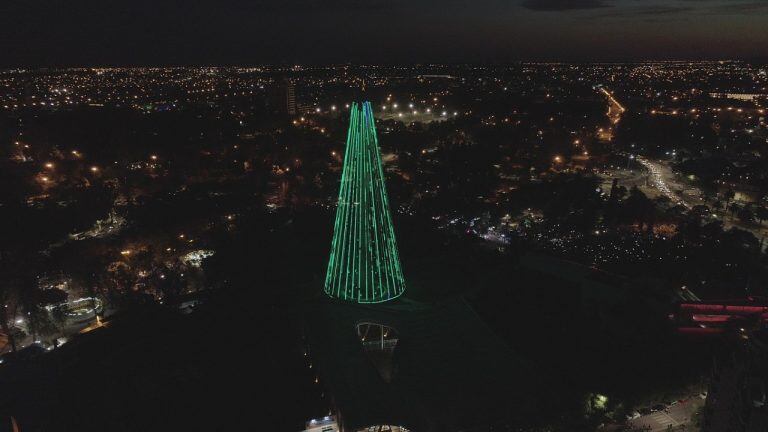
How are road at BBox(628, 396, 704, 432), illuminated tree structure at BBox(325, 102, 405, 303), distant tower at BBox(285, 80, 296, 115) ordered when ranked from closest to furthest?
road at BBox(628, 396, 704, 432)
illuminated tree structure at BBox(325, 102, 405, 303)
distant tower at BBox(285, 80, 296, 115)

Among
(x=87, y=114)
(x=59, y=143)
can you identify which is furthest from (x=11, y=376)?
(x=87, y=114)

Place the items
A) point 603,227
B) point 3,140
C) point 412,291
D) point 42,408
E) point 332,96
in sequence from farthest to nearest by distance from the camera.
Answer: point 332,96 < point 3,140 < point 603,227 < point 412,291 < point 42,408

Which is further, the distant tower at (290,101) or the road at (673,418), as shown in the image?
the distant tower at (290,101)

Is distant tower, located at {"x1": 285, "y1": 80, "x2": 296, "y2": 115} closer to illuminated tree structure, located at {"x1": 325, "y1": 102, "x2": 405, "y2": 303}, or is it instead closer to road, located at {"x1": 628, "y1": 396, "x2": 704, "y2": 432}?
illuminated tree structure, located at {"x1": 325, "y1": 102, "x2": 405, "y2": 303}

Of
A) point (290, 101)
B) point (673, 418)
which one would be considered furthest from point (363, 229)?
point (290, 101)

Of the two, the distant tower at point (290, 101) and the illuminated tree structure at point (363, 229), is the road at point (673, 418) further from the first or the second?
the distant tower at point (290, 101)

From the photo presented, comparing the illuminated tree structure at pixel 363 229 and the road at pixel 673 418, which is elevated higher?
the illuminated tree structure at pixel 363 229

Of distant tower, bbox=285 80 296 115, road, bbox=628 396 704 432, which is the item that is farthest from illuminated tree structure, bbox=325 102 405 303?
distant tower, bbox=285 80 296 115

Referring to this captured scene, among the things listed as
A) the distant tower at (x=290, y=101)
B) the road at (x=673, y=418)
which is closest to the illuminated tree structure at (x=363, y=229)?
the road at (x=673, y=418)

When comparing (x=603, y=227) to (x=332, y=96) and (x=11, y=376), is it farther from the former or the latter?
(x=332, y=96)
